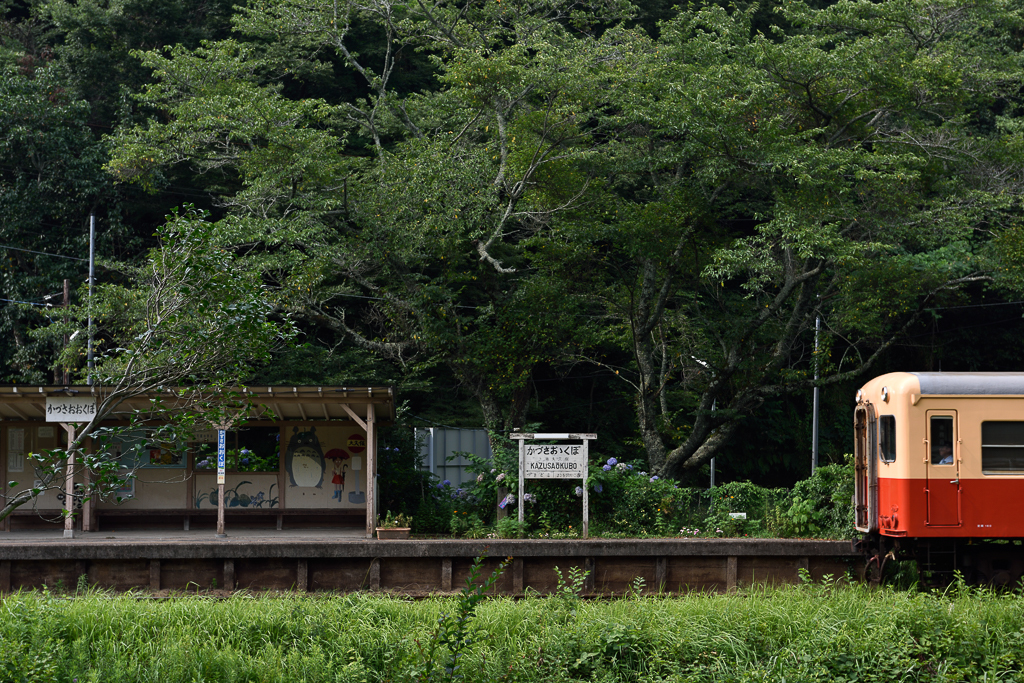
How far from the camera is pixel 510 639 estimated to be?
9.07 meters

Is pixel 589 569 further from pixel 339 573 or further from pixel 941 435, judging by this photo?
pixel 941 435

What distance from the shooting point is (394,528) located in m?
15.7

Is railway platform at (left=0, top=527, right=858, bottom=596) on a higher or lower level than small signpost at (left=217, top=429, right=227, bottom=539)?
lower

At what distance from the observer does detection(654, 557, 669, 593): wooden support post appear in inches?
524

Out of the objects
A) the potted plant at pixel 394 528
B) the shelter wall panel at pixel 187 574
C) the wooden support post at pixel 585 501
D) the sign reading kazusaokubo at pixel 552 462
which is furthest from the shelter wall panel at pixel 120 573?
the wooden support post at pixel 585 501

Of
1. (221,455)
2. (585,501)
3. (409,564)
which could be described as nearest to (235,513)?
(221,455)

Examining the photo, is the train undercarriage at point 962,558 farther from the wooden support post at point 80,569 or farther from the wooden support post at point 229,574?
the wooden support post at point 80,569

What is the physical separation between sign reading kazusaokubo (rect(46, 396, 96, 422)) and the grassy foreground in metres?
6.54

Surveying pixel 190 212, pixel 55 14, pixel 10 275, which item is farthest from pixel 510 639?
pixel 55 14

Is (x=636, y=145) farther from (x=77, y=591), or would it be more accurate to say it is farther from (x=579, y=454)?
(x=77, y=591)

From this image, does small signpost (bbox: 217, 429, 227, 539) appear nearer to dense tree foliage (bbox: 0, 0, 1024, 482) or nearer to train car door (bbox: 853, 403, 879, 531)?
dense tree foliage (bbox: 0, 0, 1024, 482)

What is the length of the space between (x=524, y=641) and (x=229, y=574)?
5.65 meters

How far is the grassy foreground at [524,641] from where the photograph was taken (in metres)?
8.38

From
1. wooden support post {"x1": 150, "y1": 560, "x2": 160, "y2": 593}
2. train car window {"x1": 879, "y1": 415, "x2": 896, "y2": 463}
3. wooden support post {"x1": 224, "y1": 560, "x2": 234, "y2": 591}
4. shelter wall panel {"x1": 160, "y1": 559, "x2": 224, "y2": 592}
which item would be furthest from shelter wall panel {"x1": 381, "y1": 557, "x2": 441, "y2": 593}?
train car window {"x1": 879, "y1": 415, "x2": 896, "y2": 463}
